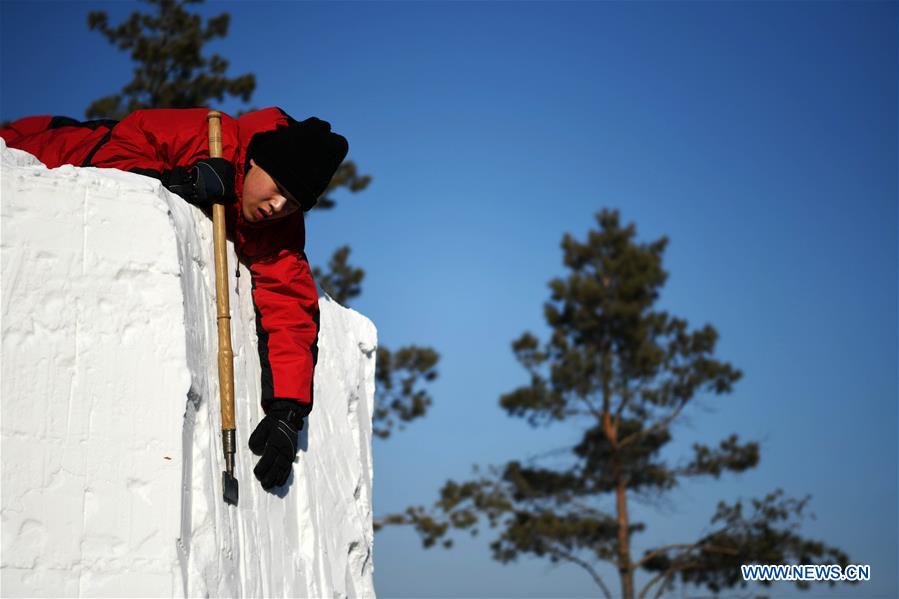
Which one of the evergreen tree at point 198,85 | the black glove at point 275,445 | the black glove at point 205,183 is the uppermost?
the evergreen tree at point 198,85

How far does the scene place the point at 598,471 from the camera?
17703 mm

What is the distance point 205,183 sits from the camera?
3637mm

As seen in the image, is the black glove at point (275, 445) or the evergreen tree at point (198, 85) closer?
the black glove at point (275, 445)

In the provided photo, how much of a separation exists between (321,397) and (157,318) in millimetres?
1408

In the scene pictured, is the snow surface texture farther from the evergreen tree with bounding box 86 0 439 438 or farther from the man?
the evergreen tree with bounding box 86 0 439 438

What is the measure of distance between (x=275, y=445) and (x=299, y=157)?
41.6 inches

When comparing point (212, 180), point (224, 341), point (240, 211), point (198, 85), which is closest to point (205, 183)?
point (212, 180)

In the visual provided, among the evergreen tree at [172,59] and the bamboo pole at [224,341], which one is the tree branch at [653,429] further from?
the bamboo pole at [224,341]

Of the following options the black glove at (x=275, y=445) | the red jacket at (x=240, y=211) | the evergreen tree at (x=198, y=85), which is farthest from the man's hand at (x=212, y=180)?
the evergreen tree at (x=198, y=85)

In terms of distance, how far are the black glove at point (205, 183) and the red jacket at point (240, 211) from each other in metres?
0.07

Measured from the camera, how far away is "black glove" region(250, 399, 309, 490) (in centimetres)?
367

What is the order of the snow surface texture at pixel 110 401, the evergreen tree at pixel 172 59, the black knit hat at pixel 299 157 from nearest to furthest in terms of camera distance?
the snow surface texture at pixel 110 401 < the black knit hat at pixel 299 157 < the evergreen tree at pixel 172 59

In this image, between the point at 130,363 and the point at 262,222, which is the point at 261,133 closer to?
the point at 262,222

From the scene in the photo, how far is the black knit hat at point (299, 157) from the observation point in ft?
12.6
